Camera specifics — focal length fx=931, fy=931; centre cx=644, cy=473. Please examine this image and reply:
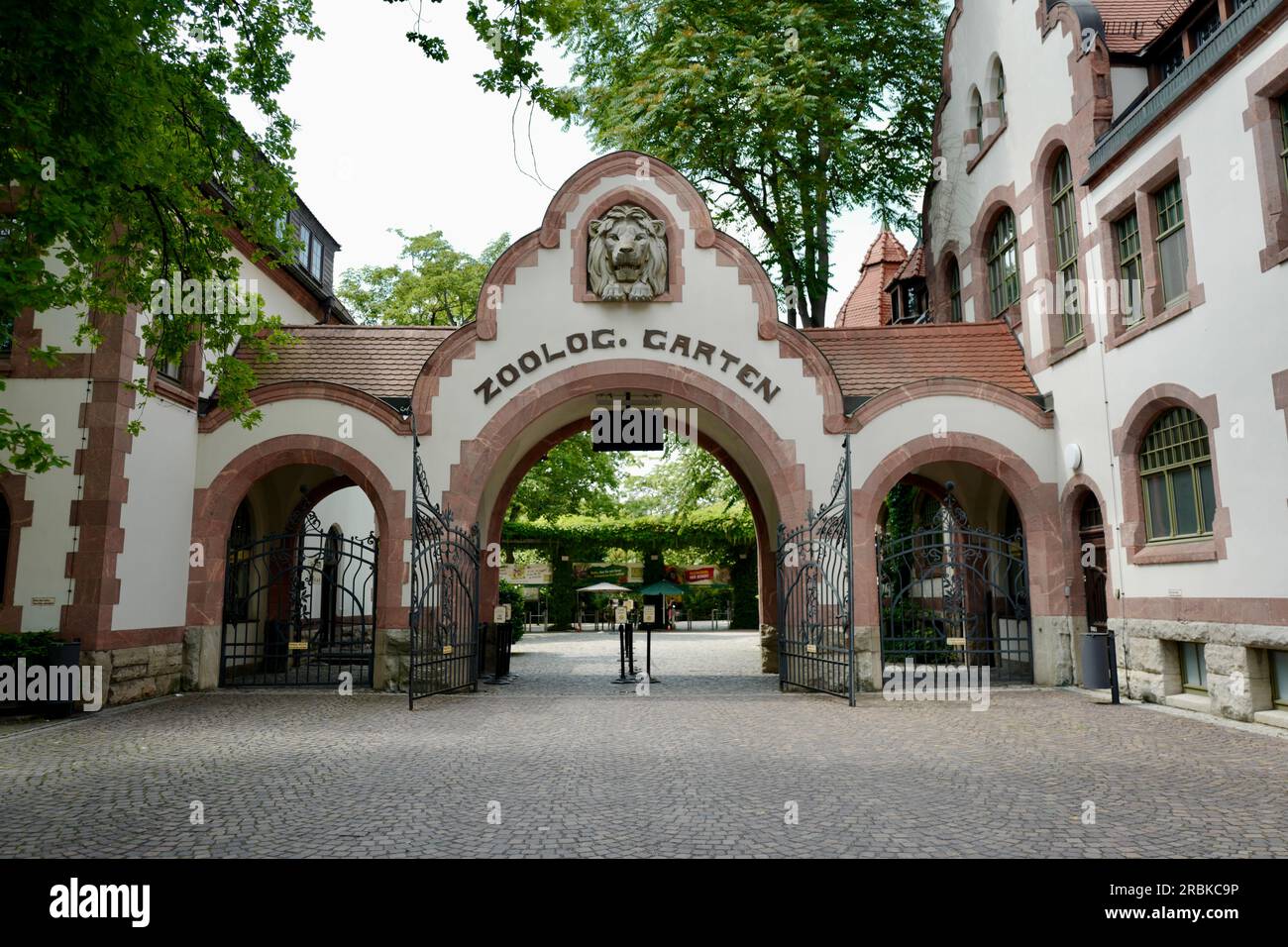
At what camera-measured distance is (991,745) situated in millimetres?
9180

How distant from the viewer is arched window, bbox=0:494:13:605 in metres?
12.2

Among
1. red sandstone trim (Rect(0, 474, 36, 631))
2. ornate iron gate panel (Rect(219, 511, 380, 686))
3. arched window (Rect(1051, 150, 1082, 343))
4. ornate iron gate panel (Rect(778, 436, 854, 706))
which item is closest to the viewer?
red sandstone trim (Rect(0, 474, 36, 631))

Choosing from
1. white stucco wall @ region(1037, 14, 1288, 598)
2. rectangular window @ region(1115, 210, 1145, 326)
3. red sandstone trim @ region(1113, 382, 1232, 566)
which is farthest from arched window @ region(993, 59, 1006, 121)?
red sandstone trim @ region(1113, 382, 1232, 566)

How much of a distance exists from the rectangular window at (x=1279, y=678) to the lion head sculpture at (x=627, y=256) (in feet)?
31.7

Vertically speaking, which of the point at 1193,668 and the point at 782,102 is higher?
the point at 782,102

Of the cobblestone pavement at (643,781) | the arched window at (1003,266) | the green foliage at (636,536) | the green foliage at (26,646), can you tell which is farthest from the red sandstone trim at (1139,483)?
the green foliage at (636,536)

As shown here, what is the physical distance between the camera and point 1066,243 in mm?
14961

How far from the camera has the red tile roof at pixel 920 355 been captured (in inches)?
617

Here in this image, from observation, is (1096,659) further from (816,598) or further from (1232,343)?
(1232,343)

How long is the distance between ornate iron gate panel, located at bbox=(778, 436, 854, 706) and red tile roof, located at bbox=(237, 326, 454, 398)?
681 cm

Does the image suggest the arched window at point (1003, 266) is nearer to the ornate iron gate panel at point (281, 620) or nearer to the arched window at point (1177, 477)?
the arched window at point (1177, 477)

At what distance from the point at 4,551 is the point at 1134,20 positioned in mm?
18575
